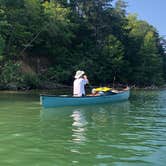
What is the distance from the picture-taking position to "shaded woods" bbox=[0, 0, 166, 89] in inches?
1727

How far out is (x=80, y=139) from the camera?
39.8 ft

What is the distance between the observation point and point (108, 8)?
65.1 meters

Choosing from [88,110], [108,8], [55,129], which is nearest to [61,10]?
[108,8]

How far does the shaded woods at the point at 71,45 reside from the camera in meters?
43.9

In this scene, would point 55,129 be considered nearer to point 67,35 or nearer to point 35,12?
point 35,12

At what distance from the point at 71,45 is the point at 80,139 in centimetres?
4752

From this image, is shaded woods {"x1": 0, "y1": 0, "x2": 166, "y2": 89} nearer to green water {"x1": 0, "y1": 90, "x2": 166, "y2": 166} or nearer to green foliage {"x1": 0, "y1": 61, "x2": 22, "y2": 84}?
green foliage {"x1": 0, "y1": 61, "x2": 22, "y2": 84}

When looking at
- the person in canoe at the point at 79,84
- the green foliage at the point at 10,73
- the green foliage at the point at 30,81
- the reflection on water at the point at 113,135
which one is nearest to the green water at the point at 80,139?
the reflection on water at the point at 113,135

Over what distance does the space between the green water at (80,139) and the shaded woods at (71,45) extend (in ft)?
74.4

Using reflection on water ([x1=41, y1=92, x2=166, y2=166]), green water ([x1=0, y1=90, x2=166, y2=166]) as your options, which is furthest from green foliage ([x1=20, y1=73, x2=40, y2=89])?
green water ([x1=0, y1=90, x2=166, y2=166])

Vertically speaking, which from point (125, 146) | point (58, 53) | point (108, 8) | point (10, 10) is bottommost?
point (125, 146)

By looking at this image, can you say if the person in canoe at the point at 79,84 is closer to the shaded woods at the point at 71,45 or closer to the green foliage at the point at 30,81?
the shaded woods at the point at 71,45

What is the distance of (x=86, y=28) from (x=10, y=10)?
18608 mm

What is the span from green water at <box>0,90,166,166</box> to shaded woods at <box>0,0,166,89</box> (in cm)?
2268
